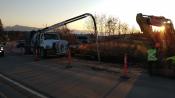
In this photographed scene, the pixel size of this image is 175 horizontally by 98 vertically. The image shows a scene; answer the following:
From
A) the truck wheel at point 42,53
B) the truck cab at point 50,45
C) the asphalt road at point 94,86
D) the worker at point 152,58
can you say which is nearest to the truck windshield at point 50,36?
the truck cab at point 50,45

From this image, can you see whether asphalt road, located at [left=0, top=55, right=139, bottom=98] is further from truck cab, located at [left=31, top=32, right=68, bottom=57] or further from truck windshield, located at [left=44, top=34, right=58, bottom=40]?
truck windshield, located at [left=44, top=34, right=58, bottom=40]

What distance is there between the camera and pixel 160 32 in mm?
19797

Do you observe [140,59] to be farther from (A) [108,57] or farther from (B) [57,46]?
(B) [57,46]

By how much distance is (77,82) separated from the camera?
16109 mm

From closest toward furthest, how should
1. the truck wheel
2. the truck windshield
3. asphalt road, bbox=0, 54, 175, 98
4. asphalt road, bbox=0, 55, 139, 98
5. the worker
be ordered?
asphalt road, bbox=0, 54, 175, 98, asphalt road, bbox=0, 55, 139, 98, the worker, the truck wheel, the truck windshield

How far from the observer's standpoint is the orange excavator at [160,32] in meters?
19.2

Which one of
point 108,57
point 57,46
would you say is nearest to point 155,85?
point 108,57

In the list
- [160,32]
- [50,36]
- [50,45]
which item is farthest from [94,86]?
[50,36]

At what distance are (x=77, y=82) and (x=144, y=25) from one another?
520 cm

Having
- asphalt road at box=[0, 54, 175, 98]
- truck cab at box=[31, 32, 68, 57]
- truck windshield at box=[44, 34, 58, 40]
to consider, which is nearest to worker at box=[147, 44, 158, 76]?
asphalt road at box=[0, 54, 175, 98]

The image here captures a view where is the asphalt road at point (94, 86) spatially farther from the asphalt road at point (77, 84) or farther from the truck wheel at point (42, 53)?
the truck wheel at point (42, 53)

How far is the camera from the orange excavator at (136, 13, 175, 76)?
63.1 ft

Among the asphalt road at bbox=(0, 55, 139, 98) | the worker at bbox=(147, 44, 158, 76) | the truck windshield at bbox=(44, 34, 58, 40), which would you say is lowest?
the asphalt road at bbox=(0, 55, 139, 98)

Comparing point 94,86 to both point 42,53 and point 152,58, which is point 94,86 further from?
point 42,53
